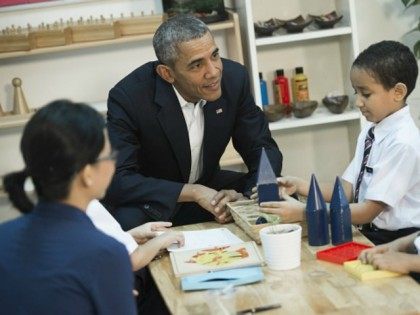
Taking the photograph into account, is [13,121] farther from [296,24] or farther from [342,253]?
[342,253]

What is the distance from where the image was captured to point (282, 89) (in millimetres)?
4027

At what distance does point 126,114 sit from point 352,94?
1593mm

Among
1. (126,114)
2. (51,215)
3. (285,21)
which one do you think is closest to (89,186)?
(51,215)

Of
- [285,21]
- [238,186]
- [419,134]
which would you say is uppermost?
[285,21]

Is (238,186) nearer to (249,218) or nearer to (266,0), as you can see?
(249,218)

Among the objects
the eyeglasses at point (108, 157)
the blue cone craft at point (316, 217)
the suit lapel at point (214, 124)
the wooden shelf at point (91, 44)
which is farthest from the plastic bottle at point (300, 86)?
the eyeglasses at point (108, 157)

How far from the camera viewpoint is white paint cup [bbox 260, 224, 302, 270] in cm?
189

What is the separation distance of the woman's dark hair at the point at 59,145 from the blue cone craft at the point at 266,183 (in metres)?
0.82

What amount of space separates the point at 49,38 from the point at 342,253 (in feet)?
7.33

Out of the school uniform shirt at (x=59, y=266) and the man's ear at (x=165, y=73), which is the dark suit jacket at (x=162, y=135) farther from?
the school uniform shirt at (x=59, y=266)

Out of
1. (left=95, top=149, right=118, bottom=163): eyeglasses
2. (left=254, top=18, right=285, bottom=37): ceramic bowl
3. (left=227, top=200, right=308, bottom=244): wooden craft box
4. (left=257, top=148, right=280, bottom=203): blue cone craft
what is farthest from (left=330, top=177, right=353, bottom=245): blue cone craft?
(left=254, top=18, right=285, bottom=37): ceramic bowl

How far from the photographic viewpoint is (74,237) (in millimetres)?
1417

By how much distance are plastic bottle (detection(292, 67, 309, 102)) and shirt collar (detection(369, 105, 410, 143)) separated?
5.25 feet

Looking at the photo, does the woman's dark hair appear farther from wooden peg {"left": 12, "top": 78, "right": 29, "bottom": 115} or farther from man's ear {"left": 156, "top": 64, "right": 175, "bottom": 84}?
wooden peg {"left": 12, "top": 78, "right": 29, "bottom": 115}
